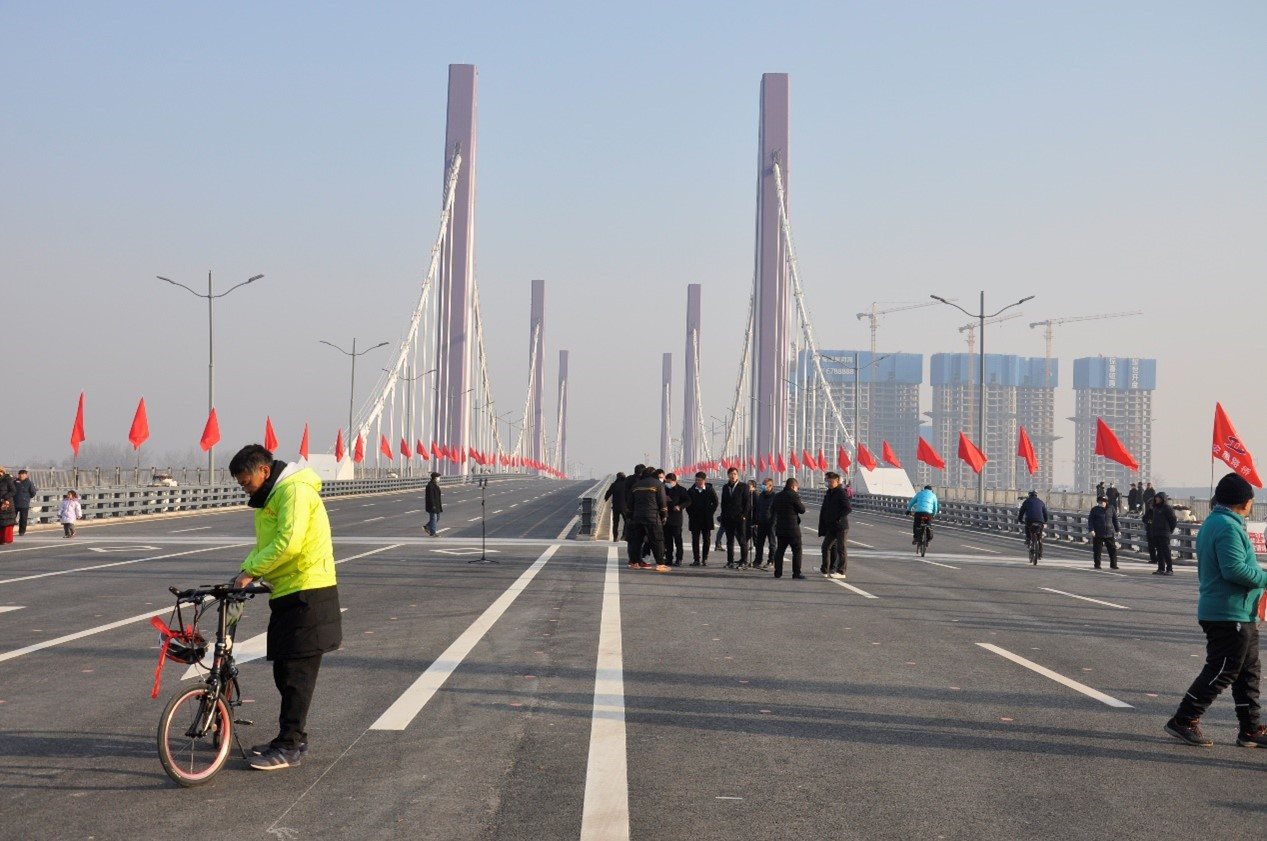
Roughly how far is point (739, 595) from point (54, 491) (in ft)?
86.7

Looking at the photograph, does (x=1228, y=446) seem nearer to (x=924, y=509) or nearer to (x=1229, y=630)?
(x=924, y=509)

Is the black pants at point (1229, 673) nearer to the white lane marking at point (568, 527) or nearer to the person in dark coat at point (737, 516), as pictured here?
the person in dark coat at point (737, 516)

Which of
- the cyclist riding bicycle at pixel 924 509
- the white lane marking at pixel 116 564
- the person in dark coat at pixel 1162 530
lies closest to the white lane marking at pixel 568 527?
the white lane marking at pixel 116 564

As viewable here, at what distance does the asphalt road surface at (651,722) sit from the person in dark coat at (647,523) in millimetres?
4213

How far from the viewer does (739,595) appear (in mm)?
18625

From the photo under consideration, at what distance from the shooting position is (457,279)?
104188mm

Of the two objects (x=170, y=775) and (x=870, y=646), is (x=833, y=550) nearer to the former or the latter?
(x=870, y=646)

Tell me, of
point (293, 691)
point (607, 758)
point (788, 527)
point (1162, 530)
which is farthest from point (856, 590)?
point (293, 691)

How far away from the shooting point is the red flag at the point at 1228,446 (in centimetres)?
3114

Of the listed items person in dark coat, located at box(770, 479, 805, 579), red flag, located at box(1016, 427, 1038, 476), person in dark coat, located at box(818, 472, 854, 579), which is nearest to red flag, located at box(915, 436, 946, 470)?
red flag, located at box(1016, 427, 1038, 476)

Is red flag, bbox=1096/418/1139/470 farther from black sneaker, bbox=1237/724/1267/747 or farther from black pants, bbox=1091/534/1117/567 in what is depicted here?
black sneaker, bbox=1237/724/1267/747

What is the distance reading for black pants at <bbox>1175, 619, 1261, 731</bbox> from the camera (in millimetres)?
8172

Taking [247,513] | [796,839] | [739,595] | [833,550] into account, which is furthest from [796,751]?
[247,513]

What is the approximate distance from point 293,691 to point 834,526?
52.7 feet
